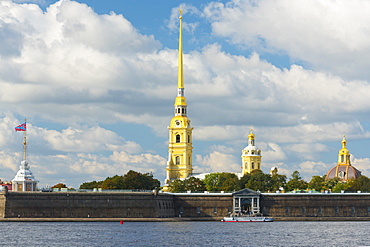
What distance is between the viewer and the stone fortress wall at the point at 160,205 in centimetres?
14512

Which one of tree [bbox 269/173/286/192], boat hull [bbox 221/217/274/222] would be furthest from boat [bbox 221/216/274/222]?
tree [bbox 269/173/286/192]

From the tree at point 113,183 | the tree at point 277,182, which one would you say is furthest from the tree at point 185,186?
the tree at point 277,182

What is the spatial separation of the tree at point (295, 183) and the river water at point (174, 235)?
49420 mm

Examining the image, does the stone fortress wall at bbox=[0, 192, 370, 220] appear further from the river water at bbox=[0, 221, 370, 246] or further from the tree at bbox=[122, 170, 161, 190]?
the tree at bbox=[122, 170, 161, 190]

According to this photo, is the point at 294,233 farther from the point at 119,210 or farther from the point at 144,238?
the point at 119,210

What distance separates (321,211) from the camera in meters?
160

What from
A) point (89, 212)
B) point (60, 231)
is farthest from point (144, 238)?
point (89, 212)

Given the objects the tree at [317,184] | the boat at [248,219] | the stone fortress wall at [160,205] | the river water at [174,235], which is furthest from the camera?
the tree at [317,184]

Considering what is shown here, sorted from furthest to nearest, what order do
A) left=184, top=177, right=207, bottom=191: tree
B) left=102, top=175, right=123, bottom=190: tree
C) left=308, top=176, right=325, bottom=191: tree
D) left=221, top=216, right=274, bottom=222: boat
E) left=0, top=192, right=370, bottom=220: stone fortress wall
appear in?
1. left=308, top=176, right=325, bottom=191: tree
2. left=184, top=177, right=207, bottom=191: tree
3. left=102, top=175, right=123, bottom=190: tree
4. left=221, top=216, right=274, bottom=222: boat
5. left=0, top=192, right=370, bottom=220: stone fortress wall

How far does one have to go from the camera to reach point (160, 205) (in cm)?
15338

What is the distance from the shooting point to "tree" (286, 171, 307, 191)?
187163 mm

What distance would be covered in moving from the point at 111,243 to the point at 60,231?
21486 millimetres

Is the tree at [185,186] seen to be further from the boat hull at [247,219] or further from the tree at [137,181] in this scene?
the boat hull at [247,219]

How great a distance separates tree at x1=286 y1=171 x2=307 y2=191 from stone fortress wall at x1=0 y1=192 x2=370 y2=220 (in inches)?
1040
